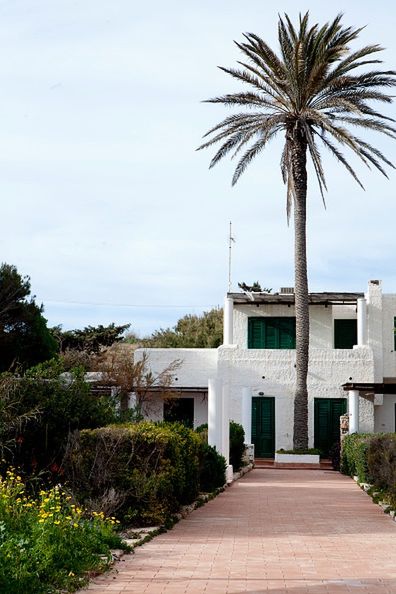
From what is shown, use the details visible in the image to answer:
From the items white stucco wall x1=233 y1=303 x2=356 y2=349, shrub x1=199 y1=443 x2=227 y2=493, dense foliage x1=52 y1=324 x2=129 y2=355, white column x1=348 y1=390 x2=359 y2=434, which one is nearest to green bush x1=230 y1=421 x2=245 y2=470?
white column x1=348 y1=390 x2=359 y2=434

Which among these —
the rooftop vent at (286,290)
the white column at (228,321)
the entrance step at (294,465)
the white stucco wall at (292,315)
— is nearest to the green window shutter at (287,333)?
the white stucco wall at (292,315)

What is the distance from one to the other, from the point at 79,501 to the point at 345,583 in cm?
482

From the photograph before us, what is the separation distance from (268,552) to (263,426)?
24.7 meters

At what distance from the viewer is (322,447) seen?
3469 centimetres

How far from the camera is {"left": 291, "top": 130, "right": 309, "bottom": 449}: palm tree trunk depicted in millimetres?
31969

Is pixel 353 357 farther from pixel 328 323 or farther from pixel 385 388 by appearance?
pixel 385 388

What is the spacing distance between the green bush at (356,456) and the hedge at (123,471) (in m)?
8.22

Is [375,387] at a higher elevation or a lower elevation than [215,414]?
higher

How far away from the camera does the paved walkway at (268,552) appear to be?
8484 mm

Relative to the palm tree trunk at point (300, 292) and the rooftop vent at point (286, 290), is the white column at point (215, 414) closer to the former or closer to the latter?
the palm tree trunk at point (300, 292)

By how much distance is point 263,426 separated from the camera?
35.3 m

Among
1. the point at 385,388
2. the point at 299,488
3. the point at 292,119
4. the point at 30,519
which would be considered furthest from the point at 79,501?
the point at 292,119

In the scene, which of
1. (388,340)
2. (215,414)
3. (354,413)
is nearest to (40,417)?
(215,414)

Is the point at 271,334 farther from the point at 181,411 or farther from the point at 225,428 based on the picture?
the point at 225,428
